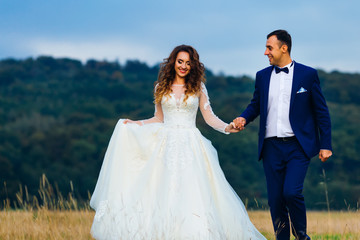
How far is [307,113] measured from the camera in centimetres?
569

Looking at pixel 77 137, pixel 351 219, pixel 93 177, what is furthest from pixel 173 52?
pixel 77 137

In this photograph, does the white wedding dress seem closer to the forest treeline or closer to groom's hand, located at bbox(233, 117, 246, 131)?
groom's hand, located at bbox(233, 117, 246, 131)

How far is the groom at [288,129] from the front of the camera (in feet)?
18.4

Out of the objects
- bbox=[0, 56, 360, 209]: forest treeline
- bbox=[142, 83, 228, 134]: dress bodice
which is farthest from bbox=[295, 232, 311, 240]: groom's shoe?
bbox=[0, 56, 360, 209]: forest treeline

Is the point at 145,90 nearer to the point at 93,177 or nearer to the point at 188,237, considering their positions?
the point at 93,177

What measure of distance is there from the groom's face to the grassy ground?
2.18 meters

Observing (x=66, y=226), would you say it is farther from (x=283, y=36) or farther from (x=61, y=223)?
(x=283, y=36)

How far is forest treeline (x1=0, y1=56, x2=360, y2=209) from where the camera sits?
149ft

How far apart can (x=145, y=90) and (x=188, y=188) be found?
65615 mm

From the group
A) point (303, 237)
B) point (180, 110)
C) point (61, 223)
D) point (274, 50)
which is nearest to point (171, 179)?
point (180, 110)

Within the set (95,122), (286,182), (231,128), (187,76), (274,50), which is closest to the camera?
(286,182)

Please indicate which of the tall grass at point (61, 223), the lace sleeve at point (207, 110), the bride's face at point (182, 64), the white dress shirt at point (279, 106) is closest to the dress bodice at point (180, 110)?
the lace sleeve at point (207, 110)

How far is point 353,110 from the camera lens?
5744cm

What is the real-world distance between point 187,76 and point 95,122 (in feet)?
180
